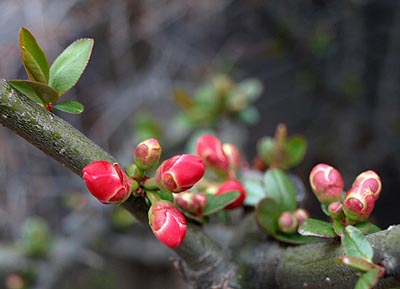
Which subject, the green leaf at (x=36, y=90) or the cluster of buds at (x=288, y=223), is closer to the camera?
the green leaf at (x=36, y=90)

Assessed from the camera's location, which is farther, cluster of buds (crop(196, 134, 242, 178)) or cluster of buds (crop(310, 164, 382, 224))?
cluster of buds (crop(196, 134, 242, 178))

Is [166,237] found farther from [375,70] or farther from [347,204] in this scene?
[375,70]

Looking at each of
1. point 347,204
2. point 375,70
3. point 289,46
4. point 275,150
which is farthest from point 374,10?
point 347,204

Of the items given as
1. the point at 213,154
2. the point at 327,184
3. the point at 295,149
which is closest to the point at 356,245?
the point at 327,184

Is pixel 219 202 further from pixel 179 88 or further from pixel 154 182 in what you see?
pixel 179 88

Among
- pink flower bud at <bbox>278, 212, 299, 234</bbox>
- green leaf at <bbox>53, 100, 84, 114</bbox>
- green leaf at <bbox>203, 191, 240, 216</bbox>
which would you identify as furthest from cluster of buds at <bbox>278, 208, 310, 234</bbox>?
green leaf at <bbox>53, 100, 84, 114</bbox>

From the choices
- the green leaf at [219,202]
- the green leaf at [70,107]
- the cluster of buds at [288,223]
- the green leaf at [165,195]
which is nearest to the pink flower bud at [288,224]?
the cluster of buds at [288,223]

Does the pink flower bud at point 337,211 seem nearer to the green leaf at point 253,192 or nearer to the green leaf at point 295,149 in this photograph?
the green leaf at point 253,192

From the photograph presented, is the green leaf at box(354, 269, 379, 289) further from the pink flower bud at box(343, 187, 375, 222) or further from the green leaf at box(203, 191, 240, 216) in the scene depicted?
the green leaf at box(203, 191, 240, 216)
